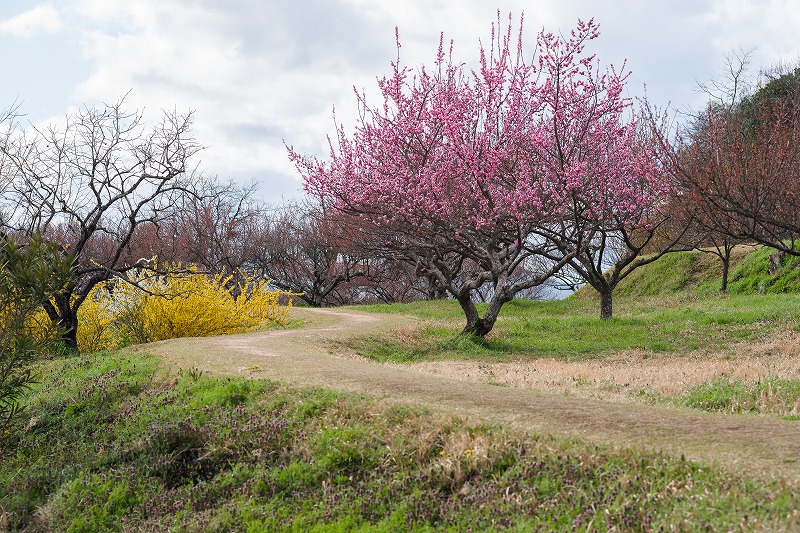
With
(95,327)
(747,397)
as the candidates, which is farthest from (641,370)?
(95,327)

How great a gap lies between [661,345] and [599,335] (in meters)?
2.02

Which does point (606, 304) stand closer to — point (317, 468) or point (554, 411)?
point (554, 411)

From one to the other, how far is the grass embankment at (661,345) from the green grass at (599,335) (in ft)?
0.10

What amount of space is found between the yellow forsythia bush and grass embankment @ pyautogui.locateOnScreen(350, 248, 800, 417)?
13.7ft

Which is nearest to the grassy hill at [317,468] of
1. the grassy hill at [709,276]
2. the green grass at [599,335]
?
the green grass at [599,335]

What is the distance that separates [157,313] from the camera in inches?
640

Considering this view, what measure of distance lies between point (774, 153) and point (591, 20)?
222 inches

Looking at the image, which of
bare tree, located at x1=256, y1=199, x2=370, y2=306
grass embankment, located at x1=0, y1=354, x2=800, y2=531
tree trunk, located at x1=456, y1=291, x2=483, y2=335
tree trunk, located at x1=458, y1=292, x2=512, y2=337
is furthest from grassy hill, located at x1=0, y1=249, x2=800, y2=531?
bare tree, located at x1=256, y1=199, x2=370, y2=306

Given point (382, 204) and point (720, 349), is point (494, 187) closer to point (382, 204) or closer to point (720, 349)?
point (382, 204)

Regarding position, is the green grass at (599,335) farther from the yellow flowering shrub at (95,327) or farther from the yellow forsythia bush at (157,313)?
the yellow flowering shrub at (95,327)

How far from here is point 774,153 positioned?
15000 mm

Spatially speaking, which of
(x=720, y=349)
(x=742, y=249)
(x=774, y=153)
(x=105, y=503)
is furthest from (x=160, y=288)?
(x=742, y=249)

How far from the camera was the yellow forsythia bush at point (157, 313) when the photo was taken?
16188 mm

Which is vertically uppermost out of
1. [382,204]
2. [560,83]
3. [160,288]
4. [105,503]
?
[560,83]
